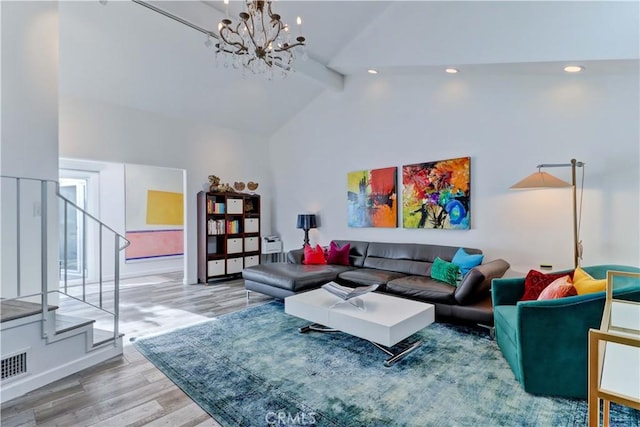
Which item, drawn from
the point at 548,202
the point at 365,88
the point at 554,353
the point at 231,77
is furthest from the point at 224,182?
the point at 554,353

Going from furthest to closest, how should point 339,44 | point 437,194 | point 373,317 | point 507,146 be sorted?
point 339,44, point 437,194, point 507,146, point 373,317

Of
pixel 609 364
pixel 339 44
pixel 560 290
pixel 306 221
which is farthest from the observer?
pixel 306 221

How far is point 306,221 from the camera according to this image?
6.04 m

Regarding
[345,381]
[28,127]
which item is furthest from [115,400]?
[28,127]

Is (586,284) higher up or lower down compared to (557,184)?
lower down

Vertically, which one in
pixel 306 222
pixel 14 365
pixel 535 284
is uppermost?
pixel 306 222

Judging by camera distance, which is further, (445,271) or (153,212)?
(153,212)

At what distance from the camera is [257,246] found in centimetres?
661

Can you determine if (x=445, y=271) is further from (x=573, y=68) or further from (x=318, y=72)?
(x=318, y=72)

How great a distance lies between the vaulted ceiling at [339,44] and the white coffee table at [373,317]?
2720 millimetres

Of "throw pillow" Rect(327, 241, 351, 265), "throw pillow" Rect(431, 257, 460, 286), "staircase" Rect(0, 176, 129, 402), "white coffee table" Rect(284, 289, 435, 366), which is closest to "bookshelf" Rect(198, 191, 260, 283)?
"throw pillow" Rect(327, 241, 351, 265)

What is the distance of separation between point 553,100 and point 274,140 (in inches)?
196

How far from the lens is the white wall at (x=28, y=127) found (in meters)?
2.67

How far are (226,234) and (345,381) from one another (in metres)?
4.20
